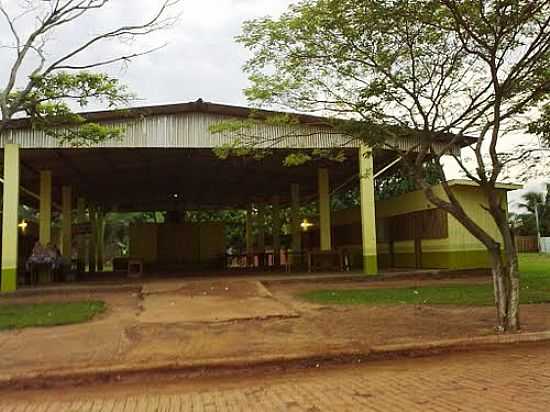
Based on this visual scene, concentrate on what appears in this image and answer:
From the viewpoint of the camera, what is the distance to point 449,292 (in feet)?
43.2

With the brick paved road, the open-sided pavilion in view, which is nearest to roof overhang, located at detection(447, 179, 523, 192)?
the open-sided pavilion

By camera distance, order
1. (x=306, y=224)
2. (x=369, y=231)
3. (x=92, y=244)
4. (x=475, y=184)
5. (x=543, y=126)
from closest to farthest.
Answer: (x=543, y=126)
(x=369, y=231)
(x=475, y=184)
(x=306, y=224)
(x=92, y=244)

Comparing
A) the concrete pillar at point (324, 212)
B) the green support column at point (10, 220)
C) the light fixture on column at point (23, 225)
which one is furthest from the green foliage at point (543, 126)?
the light fixture on column at point (23, 225)

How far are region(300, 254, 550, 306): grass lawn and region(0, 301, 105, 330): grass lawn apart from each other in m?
4.75

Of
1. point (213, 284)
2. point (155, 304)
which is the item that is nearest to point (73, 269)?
point (213, 284)

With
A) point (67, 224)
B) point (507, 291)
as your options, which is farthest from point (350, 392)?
A: point (67, 224)

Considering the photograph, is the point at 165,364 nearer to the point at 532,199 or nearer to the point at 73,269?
the point at 73,269

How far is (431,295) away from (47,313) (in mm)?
→ 8223

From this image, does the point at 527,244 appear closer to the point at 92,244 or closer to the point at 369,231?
the point at 369,231

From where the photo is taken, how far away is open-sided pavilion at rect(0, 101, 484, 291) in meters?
15.4

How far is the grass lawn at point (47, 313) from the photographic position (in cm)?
988

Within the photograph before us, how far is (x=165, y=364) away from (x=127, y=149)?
36.6ft

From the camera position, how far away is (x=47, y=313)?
36.4ft

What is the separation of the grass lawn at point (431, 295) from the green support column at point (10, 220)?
25.6ft
